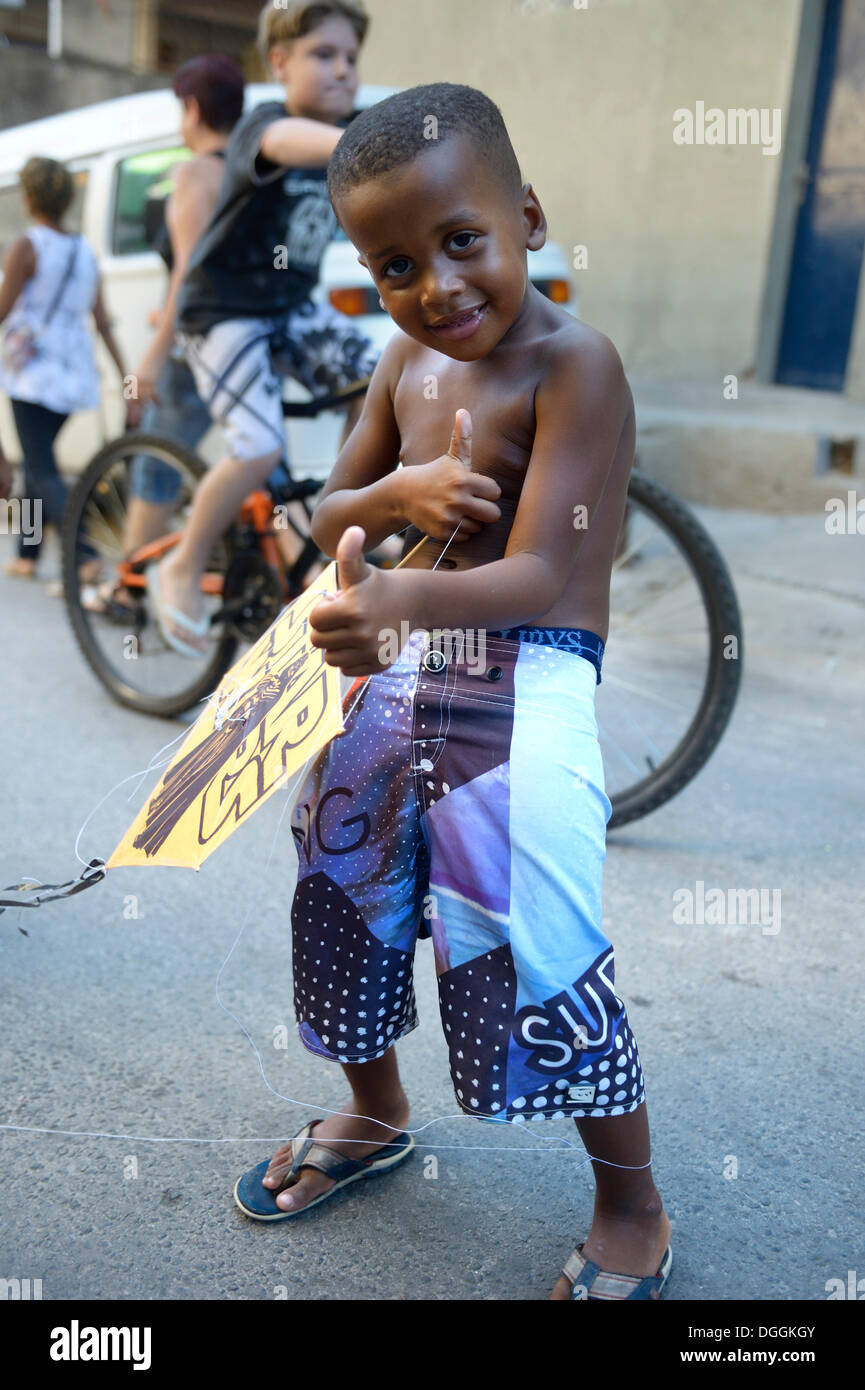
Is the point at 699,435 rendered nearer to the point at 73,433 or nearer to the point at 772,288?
the point at 772,288

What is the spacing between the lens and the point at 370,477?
165 centimetres

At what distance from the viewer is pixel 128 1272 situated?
1643mm

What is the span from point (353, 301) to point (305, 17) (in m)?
1.18

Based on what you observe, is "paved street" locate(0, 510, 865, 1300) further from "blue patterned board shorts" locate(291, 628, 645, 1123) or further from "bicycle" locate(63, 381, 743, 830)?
"blue patterned board shorts" locate(291, 628, 645, 1123)

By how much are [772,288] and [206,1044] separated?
19.7 feet

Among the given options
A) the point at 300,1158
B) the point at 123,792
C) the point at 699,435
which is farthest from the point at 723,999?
the point at 699,435

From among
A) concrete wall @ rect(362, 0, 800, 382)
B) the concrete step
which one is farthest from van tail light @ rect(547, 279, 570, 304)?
concrete wall @ rect(362, 0, 800, 382)

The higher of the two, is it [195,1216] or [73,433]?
[73,433]

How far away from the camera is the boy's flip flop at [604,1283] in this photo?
1.56 metres

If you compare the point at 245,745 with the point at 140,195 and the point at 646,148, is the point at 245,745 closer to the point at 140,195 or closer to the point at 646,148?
the point at 140,195

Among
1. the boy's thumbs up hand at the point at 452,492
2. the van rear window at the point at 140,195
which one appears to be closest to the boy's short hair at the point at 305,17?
the van rear window at the point at 140,195

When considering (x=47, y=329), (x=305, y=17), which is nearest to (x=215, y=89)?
(x=305, y=17)

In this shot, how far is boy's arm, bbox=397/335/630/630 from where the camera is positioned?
1.33 meters

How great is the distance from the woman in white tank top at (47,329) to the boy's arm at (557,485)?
4.30 metres
